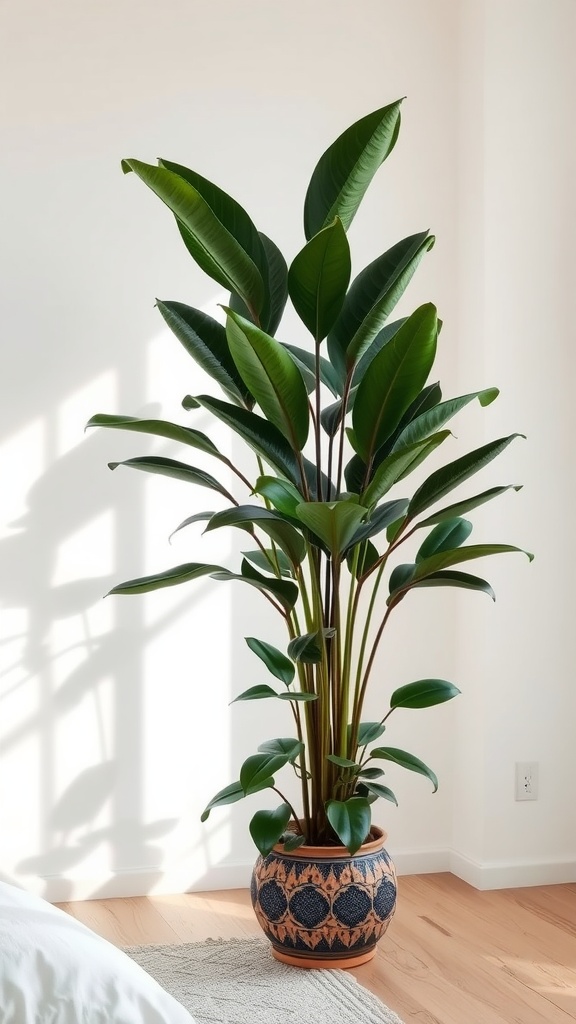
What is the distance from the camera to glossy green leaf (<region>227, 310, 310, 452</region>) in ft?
6.14

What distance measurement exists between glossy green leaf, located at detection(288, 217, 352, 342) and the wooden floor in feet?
4.38

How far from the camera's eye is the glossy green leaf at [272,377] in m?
1.87

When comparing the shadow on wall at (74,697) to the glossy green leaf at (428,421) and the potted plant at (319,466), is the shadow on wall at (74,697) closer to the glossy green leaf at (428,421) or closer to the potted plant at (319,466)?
the potted plant at (319,466)

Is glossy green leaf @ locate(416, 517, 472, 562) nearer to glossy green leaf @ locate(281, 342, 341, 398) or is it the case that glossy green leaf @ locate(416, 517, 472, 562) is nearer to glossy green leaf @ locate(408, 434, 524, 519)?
glossy green leaf @ locate(408, 434, 524, 519)

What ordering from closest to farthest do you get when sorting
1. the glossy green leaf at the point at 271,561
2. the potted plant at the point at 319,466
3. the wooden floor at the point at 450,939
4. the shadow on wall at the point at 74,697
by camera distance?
the potted plant at the point at 319,466 → the wooden floor at the point at 450,939 → the glossy green leaf at the point at 271,561 → the shadow on wall at the point at 74,697

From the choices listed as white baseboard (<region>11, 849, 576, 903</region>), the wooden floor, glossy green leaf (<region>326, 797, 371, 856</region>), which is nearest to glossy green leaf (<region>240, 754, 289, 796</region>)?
glossy green leaf (<region>326, 797, 371, 856</region>)

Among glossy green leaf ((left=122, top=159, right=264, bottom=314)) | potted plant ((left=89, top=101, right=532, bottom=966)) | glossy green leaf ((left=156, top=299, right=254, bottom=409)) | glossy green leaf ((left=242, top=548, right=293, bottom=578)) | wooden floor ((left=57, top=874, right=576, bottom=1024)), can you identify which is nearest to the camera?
glossy green leaf ((left=122, top=159, right=264, bottom=314))

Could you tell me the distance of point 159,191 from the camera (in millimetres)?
1862

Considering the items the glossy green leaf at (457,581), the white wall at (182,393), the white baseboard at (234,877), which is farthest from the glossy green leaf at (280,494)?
the white baseboard at (234,877)

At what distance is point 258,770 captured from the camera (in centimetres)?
204

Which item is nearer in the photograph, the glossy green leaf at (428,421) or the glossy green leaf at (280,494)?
the glossy green leaf at (280,494)

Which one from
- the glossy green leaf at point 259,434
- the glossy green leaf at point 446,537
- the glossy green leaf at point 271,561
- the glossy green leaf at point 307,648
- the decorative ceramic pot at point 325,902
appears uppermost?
the glossy green leaf at point 259,434

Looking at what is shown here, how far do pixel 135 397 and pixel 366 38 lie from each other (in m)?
1.21

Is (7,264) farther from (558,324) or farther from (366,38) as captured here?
(558,324)
